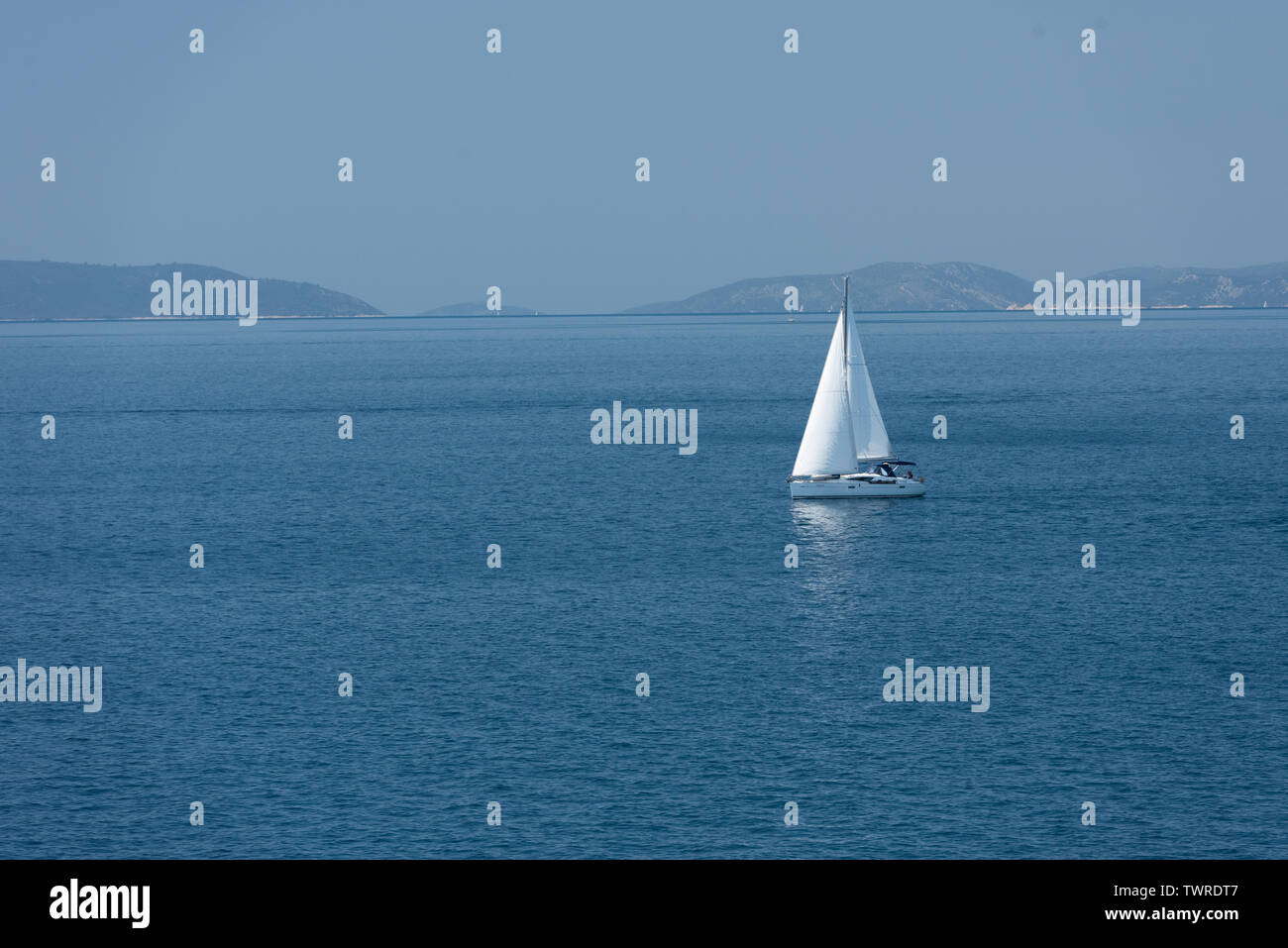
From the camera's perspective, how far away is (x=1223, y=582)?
8488 centimetres

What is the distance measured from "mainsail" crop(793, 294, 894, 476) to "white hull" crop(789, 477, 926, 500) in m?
0.99

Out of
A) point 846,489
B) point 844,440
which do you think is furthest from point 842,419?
point 846,489

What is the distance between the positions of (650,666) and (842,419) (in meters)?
50.1

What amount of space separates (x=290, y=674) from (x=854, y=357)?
62.2m

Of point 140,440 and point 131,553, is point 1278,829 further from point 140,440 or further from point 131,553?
point 140,440

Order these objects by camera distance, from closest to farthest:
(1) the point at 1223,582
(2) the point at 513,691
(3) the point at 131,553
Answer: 1. (2) the point at 513,691
2. (1) the point at 1223,582
3. (3) the point at 131,553

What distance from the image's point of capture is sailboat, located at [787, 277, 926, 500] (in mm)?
114750
